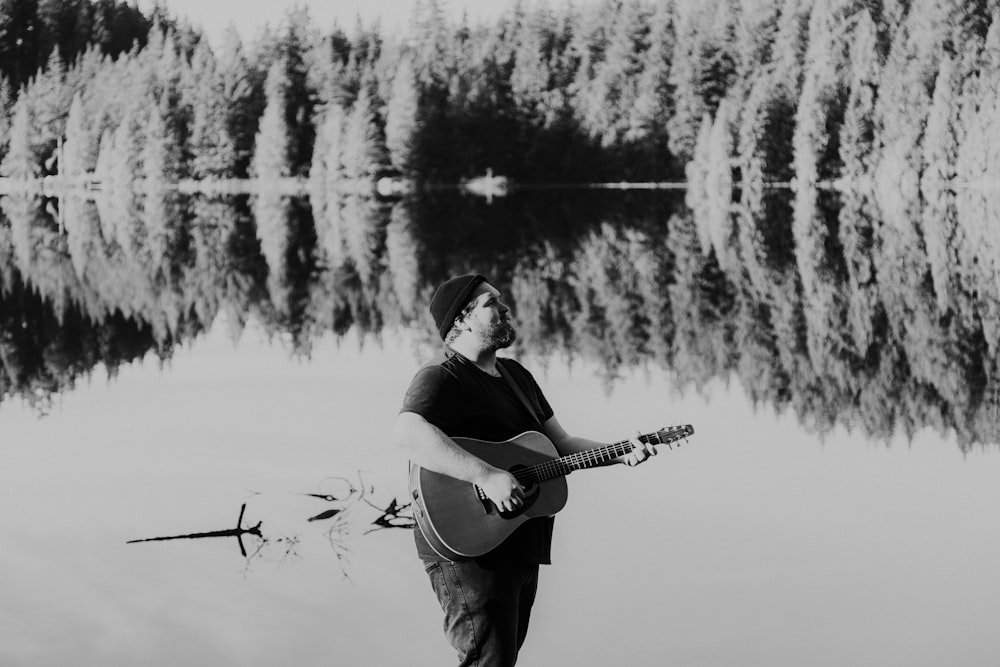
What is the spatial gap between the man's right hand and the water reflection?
7514 mm

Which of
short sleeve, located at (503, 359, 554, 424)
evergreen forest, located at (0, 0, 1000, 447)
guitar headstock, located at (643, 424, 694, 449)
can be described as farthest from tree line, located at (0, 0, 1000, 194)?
guitar headstock, located at (643, 424, 694, 449)

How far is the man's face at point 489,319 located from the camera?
471 centimetres

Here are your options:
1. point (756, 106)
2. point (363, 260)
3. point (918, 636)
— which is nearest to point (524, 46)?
point (756, 106)

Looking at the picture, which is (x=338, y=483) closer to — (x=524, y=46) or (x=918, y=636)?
(x=918, y=636)

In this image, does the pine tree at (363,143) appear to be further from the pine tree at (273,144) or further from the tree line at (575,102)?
the pine tree at (273,144)

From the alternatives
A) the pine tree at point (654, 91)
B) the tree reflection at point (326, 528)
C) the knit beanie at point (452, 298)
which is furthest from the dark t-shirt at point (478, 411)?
the pine tree at point (654, 91)

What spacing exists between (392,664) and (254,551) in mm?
2109

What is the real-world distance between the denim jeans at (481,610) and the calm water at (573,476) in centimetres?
161

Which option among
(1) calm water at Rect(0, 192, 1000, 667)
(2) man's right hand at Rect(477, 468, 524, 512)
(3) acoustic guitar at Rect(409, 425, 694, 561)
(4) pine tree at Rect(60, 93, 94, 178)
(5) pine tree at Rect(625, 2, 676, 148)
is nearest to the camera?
(2) man's right hand at Rect(477, 468, 524, 512)

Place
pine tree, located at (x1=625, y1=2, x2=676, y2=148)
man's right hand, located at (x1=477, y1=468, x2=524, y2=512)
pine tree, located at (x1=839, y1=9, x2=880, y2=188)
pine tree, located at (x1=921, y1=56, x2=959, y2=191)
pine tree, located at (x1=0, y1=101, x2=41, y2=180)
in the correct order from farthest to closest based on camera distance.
Result: pine tree, located at (x1=0, y1=101, x2=41, y2=180)
pine tree, located at (x1=625, y1=2, x2=676, y2=148)
pine tree, located at (x1=839, y1=9, x2=880, y2=188)
pine tree, located at (x1=921, y1=56, x2=959, y2=191)
man's right hand, located at (x1=477, y1=468, x2=524, y2=512)

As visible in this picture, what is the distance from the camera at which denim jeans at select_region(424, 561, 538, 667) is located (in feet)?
15.3

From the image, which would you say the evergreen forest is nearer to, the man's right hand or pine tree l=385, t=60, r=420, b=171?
pine tree l=385, t=60, r=420, b=171

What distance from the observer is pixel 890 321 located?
18875 mm

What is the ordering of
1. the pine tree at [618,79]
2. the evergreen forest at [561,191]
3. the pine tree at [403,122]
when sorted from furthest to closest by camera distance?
1. the pine tree at [618,79]
2. the pine tree at [403,122]
3. the evergreen forest at [561,191]
